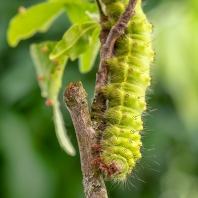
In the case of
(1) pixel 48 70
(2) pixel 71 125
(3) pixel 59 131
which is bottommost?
(2) pixel 71 125

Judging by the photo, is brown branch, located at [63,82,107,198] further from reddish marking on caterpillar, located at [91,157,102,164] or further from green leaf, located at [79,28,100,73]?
green leaf, located at [79,28,100,73]

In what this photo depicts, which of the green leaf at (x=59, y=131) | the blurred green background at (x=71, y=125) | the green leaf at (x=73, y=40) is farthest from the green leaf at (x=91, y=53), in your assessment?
the blurred green background at (x=71, y=125)

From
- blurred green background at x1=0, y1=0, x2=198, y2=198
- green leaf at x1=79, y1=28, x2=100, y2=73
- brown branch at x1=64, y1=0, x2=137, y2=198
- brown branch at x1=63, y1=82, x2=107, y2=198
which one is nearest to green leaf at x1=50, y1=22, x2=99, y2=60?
green leaf at x1=79, y1=28, x2=100, y2=73

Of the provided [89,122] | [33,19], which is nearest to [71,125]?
[33,19]

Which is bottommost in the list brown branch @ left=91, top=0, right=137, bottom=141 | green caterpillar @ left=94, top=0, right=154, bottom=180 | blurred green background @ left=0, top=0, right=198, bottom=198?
blurred green background @ left=0, top=0, right=198, bottom=198

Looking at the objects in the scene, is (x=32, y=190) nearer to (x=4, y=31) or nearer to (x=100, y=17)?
(x=4, y=31)

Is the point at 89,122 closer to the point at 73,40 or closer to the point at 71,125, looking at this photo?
the point at 73,40

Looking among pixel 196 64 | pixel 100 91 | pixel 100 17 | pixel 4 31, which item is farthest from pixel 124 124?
pixel 4 31
